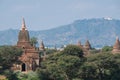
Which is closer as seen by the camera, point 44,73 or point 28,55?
point 44,73

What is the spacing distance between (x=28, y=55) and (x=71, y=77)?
17336 mm

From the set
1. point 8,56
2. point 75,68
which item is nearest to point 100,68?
point 75,68

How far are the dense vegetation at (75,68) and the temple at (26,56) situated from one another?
716 centimetres

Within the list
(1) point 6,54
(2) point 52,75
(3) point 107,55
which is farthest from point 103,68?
(1) point 6,54

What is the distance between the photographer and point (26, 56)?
83.3 m

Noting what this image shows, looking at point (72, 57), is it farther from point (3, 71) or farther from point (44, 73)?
point (3, 71)

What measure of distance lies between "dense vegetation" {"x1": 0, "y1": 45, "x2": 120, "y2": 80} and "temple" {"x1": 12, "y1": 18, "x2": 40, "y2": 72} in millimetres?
7156

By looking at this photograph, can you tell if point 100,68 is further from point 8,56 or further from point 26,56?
point 26,56

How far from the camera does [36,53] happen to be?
85812 millimetres

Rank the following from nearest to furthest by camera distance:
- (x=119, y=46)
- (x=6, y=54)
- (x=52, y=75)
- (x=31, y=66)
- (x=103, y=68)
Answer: (x=52, y=75) → (x=103, y=68) → (x=6, y=54) → (x=31, y=66) → (x=119, y=46)

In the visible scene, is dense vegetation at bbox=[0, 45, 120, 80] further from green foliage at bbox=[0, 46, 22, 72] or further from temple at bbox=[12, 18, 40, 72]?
temple at bbox=[12, 18, 40, 72]

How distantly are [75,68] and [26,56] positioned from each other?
16334 mm

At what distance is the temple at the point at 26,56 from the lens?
8262 centimetres

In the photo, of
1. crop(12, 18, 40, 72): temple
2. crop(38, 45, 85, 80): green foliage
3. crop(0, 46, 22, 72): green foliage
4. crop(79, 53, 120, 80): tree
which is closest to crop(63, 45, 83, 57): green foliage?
crop(79, 53, 120, 80): tree
